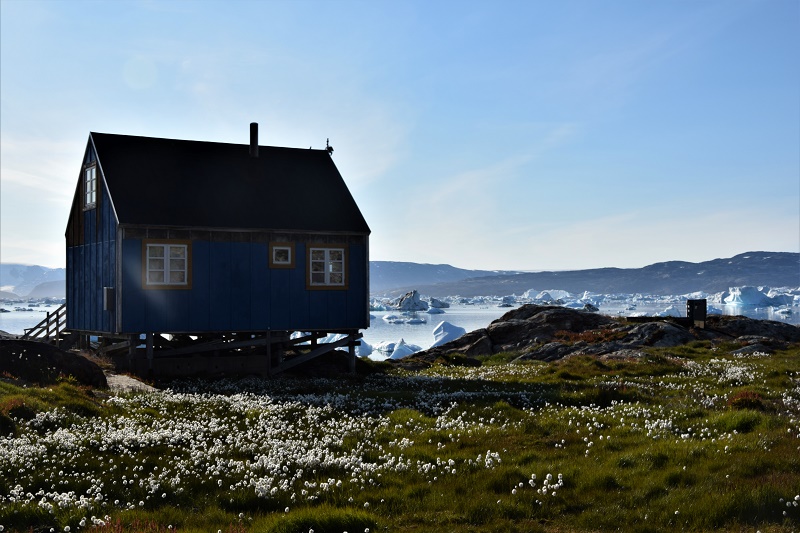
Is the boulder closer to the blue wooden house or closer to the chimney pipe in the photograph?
the blue wooden house

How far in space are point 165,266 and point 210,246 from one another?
2.26 m

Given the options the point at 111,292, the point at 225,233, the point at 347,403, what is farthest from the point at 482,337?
the point at 347,403

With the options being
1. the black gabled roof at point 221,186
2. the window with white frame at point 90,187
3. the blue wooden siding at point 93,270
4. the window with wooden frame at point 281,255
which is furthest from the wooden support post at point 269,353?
the window with white frame at point 90,187

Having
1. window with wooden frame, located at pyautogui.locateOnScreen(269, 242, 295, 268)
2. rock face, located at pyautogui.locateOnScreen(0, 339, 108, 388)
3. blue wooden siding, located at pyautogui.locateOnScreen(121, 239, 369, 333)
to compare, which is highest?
window with wooden frame, located at pyautogui.locateOnScreen(269, 242, 295, 268)

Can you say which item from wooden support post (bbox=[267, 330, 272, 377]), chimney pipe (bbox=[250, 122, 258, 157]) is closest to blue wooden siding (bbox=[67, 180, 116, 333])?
wooden support post (bbox=[267, 330, 272, 377])

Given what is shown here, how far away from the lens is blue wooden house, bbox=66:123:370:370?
111 ft

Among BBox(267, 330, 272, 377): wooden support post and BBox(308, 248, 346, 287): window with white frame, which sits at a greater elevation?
BBox(308, 248, 346, 287): window with white frame

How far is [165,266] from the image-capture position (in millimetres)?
33938

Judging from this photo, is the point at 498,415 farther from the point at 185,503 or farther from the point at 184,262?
the point at 184,262

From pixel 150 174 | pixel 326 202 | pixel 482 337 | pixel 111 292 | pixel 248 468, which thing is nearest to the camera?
pixel 248 468

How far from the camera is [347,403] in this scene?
877 inches

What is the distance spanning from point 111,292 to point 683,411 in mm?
25285

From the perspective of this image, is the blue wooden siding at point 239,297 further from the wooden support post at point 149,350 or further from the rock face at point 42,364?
the rock face at point 42,364

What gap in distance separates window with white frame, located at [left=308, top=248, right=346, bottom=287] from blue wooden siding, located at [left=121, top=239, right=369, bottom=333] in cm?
40
